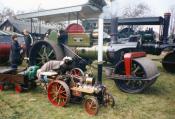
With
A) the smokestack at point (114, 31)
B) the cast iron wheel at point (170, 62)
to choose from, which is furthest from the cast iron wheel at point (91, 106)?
the cast iron wheel at point (170, 62)

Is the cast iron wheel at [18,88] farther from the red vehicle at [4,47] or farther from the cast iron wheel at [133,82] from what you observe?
the red vehicle at [4,47]

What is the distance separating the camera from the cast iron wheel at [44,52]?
770 centimetres

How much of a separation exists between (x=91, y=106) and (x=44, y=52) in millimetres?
3594

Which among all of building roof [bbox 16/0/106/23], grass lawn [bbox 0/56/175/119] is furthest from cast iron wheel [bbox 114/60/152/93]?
building roof [bbox 16/0/106/23]

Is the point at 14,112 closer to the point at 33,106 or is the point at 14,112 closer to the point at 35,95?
the point at 33,106

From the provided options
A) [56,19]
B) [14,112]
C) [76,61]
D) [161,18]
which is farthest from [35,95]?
[161,18]

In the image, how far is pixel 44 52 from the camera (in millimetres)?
8211

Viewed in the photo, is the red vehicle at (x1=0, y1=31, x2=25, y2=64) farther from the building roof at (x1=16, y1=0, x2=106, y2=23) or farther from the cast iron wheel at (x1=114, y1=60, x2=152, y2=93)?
the cast iron wheel at (x1=114, y1=60, x2=152, y2=93)

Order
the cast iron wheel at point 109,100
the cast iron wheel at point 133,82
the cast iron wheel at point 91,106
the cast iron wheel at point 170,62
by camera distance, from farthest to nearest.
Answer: the cast iron wheel at point 170,62, the cast iron wheel at point 133,82, the cast iron wheel at point 109,100, the cast iron wheel at point 91,106

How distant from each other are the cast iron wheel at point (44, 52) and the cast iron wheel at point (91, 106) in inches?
105

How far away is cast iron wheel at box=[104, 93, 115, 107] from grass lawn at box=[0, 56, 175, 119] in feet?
0.36

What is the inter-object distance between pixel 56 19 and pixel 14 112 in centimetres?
647

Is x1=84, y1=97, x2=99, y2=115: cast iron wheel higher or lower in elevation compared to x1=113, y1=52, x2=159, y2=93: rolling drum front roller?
lower

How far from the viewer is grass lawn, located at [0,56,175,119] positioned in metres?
5.03
